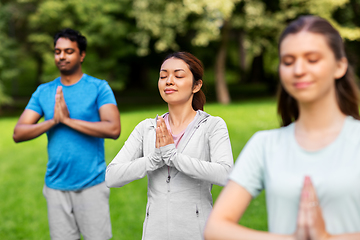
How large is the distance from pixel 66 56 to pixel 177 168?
6.49 ft

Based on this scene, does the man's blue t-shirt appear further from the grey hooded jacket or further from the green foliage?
the green foliage

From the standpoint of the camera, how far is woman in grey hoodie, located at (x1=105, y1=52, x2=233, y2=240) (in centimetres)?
259

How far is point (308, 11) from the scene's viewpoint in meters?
18.8

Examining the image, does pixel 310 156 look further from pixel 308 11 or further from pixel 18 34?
pixel 18 34

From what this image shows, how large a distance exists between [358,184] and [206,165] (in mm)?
1111

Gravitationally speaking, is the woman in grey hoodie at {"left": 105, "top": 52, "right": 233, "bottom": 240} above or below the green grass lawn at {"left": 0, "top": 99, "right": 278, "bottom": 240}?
above

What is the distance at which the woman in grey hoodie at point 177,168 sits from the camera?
2586 mm

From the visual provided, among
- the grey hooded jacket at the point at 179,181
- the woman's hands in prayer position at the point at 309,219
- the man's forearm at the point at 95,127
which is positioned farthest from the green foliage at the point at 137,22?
the woman's hands in prayer position at the point at 309,219

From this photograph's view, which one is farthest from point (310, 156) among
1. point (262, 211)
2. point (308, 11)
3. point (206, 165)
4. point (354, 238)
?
point (308, 11)

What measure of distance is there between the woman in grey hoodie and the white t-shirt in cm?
79

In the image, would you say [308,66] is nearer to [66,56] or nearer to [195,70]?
[195,70]

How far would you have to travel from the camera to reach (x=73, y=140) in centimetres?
382

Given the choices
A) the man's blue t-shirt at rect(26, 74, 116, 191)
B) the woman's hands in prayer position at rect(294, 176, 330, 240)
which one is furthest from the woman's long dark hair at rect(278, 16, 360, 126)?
the man's blue t-shirt at rect(26, 74, 116, 191)

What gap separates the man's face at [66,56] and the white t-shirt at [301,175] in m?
2.59
